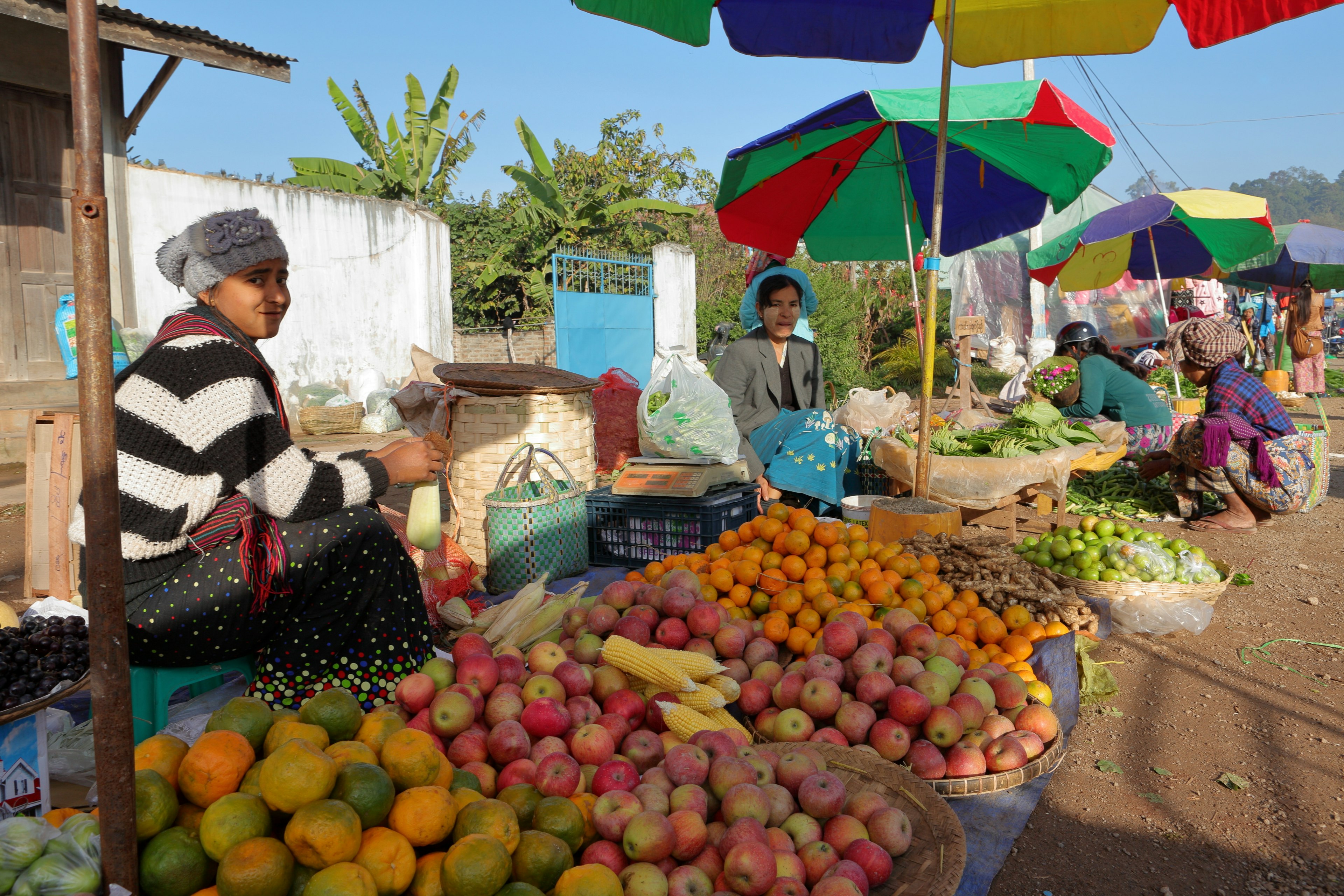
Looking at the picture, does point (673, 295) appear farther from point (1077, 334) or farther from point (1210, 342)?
point (1210, 342)

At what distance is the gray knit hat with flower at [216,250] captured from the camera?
2.24 metres

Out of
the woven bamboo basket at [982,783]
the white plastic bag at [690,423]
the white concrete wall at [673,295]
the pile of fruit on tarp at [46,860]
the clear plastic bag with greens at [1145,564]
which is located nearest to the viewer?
the pile of fruit on tarp at [46,860]

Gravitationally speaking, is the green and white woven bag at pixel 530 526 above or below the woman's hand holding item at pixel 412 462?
below

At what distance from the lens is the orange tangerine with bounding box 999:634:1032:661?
8.92 feet

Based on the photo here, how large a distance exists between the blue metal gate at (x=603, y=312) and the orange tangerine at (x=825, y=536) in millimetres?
8554

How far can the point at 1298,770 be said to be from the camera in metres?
2.62

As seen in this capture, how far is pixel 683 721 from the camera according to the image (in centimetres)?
195

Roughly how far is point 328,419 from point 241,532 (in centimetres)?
803

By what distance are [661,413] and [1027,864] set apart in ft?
8.98

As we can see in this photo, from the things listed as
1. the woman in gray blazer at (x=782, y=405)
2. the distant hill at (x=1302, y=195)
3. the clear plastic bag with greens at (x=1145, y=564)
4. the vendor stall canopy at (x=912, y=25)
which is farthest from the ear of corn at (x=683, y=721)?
the distant hill at (x=1302, y=195)

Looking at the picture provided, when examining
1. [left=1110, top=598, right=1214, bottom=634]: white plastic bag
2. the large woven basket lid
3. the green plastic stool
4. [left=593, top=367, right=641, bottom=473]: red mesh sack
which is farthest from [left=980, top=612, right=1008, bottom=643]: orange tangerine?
[left=593, top=367, right=641, bottom=473]: red mesh sack

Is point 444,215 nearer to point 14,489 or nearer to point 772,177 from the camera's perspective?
point 14,489

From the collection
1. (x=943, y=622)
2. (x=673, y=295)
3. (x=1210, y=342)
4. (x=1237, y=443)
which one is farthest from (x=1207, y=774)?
(x=673, y=295)

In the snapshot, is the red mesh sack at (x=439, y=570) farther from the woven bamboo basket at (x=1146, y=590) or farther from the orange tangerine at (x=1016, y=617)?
the woven bamboo basket at (x=1146, y=590)
